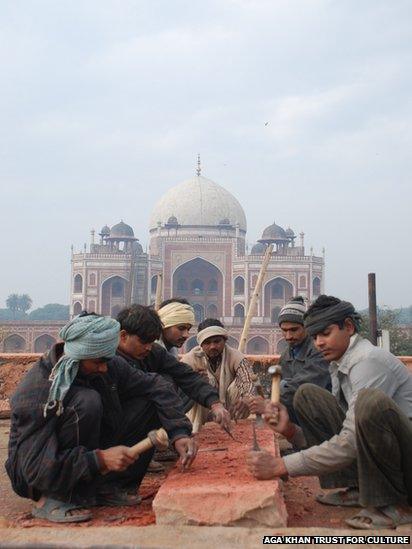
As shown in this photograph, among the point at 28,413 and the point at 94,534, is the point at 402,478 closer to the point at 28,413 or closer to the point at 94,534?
the point at 94,534

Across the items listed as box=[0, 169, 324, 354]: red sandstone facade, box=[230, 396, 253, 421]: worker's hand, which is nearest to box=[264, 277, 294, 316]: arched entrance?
box=[0, 169, 324, 354]: red sandstone facade

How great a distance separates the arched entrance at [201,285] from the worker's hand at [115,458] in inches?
1478

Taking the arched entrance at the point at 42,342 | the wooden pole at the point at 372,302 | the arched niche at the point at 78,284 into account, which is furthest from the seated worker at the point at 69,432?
the arched niche at the point at 78,284

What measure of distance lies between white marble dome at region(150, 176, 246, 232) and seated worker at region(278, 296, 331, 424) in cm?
3725

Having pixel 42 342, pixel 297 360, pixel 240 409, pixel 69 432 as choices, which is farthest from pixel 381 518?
pixel 42 342

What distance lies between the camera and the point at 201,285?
1607 inches

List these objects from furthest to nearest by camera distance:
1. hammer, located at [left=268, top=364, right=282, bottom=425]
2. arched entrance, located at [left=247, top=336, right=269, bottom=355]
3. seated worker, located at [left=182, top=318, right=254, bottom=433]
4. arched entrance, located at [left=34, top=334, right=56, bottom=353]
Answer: arched entrance, located at [left=34, top=334, right=56, bottom=353] < arched entrance, located at [left=247, top=336, right=269, bottom=355] < seated worker, located at [left=182, top=318, right=254, bottom=433] < hammer, located at [left=268, top=364, right=282, bottom=425]

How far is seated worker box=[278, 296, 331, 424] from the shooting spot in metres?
3.45

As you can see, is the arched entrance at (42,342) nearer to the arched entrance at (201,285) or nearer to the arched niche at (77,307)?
the arched niche at (77,307)

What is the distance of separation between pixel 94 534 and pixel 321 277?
38.2 metres

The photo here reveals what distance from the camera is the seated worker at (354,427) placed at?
220 cm

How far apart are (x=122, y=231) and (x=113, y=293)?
4.41 metres

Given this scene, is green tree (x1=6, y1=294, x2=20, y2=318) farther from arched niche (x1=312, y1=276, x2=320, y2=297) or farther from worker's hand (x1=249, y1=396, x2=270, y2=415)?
worker's hand (x1=249, y1=396, x2=270, y2=415)

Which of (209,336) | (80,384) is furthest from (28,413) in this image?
(209,336)
